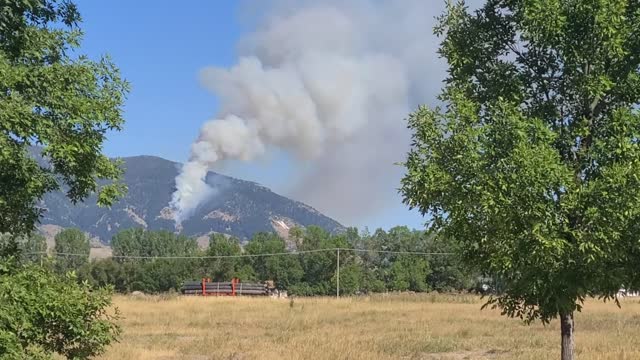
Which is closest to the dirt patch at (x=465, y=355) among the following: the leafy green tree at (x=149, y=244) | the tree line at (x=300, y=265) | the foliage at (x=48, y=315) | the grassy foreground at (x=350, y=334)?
the grassy foreground at (x=350, y=334)

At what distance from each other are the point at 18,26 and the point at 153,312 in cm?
3551

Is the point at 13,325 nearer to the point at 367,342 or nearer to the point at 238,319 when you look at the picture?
the point at 367,342

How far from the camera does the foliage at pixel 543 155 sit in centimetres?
803

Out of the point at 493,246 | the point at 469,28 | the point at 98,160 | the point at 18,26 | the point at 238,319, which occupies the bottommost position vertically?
the point at 238,319

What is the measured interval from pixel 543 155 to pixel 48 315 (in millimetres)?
5824

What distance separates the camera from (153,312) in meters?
41.7

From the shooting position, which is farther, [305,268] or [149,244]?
[149,244]

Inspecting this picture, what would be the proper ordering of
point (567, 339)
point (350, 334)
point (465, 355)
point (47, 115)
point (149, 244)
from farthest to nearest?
point (149, 244) < point (350, 334) < point (465, 355) < point (567, 339) < point (47, 115)

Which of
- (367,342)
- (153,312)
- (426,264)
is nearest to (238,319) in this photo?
(153,312)

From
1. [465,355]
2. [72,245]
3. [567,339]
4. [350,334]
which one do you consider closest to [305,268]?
[72,245]

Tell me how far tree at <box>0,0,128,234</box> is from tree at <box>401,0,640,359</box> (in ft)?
12.8

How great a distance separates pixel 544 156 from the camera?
789 cm

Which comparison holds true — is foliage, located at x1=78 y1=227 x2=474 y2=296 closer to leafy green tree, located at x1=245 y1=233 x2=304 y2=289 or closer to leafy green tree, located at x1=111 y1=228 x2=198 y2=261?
leafy green tree, located at x1=245 y1=233 x2=304 y2=289

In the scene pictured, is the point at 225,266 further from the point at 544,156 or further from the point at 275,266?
the point at 544,156
